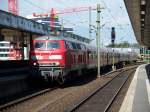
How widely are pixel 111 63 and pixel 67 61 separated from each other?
36.7 m

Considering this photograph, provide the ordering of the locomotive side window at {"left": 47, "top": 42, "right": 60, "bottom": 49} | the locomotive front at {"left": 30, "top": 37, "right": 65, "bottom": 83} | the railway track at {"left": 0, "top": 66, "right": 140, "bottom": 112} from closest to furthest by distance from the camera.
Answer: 1. the railway track at {"left": 0, "top": 66, "right": 140, "bottom": 112}
2. the locomotive front at {"left": 30, "top": 37, "right": 65, "bottom": 83}
3. the locomotive side window at {"left": 47, "top": 42, "right": 60, "bottom": 49}

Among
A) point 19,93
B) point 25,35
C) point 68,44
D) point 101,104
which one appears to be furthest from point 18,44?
point 101,104

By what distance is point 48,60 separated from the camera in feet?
85.7

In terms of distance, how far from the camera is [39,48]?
26594mm

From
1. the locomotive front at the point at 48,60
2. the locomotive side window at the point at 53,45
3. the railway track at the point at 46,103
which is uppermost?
the locomotive side window at the point at 53,45

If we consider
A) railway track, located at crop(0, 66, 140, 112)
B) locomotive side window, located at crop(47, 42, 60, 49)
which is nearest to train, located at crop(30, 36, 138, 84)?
locomotive side window, located at crop(47, 42, 60, 49)

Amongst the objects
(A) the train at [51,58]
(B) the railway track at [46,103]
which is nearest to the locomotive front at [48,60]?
(A) the train at [51,58]

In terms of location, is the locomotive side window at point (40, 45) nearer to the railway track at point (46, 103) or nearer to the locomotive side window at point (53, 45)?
the locomotive side window at point (53, 45)

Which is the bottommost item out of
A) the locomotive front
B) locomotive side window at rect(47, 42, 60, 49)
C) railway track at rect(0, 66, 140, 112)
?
railway track at rect(0, 66, 140, 112)

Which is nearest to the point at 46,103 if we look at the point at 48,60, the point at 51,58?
the point at 48,60

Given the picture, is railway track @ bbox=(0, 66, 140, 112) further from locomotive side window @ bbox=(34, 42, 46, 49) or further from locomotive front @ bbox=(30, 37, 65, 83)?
locomotive side window @ bbox=(34, 42, 46, 49)

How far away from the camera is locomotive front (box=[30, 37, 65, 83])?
25906 mm

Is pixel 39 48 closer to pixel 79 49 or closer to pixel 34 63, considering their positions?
pixel 34 63

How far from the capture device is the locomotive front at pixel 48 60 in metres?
25.9
